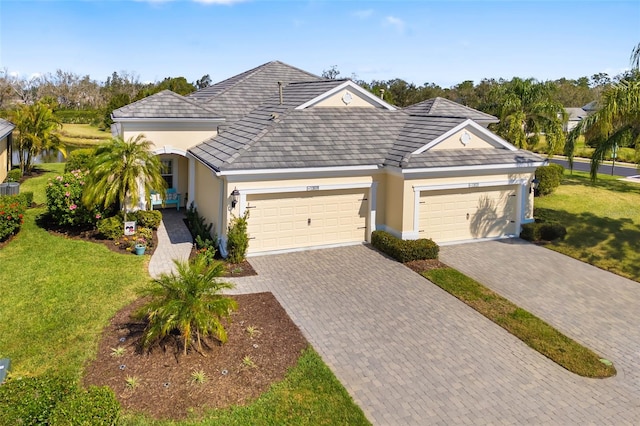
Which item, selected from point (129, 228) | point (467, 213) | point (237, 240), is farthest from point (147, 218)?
point (467, 213)

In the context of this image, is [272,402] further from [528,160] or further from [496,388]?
[528,160]

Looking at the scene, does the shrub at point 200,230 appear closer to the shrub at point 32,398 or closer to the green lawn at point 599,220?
Answer: the shrub at point 32,398

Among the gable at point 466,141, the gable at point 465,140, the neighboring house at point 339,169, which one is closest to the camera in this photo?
the neighboring house at point 339,169

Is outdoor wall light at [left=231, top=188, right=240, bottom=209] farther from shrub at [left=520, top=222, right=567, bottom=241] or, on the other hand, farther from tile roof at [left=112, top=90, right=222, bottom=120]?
shrub at [left=520, top=222, right=567, bottom=241]

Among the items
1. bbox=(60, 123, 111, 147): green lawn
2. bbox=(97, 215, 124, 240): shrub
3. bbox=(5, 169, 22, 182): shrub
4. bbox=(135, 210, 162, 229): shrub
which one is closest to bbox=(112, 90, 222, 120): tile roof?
Answer: bbox=(135, 210, 162, 229): shrub

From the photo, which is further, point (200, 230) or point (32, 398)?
point (200, 230)

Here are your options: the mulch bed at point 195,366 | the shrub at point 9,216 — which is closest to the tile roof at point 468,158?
the mulch bed at point 195,366

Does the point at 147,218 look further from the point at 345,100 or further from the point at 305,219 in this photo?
the point at 345,100
